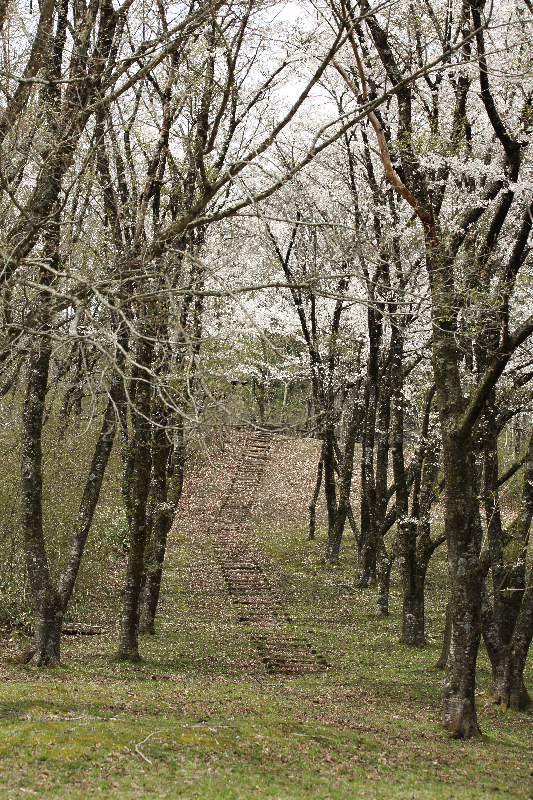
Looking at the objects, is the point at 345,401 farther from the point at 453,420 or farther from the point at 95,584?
the point at 453,420

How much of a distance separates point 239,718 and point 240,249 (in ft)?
26.1

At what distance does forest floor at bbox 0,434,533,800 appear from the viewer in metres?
6.19

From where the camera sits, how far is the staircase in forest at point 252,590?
43.5 feet

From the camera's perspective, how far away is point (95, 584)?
18531 mm

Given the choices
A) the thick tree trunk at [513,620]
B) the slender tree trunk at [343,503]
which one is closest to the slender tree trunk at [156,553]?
the thick tree trunk at [513,620]

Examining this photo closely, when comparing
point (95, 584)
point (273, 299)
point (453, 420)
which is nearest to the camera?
point (453, 420)

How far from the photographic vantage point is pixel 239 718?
8.42m

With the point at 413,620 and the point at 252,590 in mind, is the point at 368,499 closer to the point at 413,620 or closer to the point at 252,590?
the point at 252,590

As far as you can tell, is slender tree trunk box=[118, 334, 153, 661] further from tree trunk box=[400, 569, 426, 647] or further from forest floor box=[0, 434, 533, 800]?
tree trunk box=[400, 569, 426, 647]

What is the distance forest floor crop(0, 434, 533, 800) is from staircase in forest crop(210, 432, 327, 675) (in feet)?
0.89

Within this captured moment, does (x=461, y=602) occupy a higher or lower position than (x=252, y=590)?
higher

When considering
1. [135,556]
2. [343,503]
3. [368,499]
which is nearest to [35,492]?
[135,556]

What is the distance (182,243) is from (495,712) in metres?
8.44

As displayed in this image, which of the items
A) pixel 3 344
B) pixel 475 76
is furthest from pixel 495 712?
pixel 475 76
